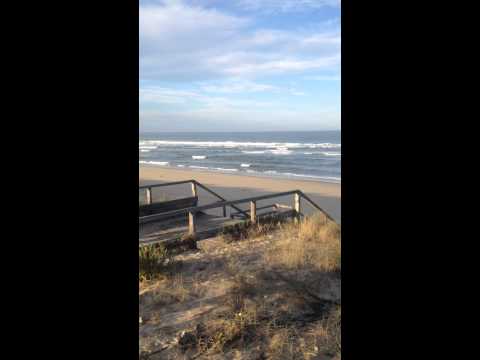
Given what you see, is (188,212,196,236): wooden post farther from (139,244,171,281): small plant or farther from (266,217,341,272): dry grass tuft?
(266,217,341,272): dry grass tuft

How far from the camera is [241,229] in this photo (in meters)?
8.96

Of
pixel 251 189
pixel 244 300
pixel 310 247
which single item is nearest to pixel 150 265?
pixel 244 300

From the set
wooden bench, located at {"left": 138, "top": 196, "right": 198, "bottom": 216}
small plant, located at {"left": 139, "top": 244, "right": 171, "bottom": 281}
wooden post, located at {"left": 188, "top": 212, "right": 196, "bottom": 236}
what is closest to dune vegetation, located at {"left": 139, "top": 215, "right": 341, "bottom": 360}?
small plant, located at {"left": 139, "top": 244, "right": 171, "bottom": 281}

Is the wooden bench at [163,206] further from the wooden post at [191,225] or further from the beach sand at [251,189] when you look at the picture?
the beach sand at [251,189]

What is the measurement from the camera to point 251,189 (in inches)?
895

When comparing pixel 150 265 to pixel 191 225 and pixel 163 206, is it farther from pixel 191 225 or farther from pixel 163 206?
pixel 163 206

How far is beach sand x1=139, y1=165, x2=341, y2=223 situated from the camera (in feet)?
58.6

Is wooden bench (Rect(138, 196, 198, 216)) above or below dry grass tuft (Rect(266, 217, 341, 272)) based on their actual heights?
above

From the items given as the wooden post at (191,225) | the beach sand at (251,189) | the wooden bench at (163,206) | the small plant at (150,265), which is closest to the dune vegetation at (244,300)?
the small plant at (150,265)
